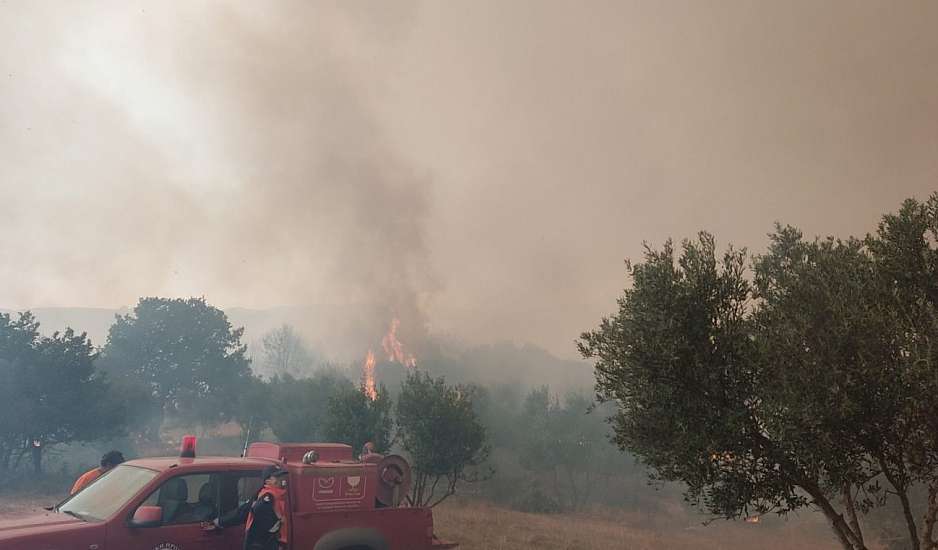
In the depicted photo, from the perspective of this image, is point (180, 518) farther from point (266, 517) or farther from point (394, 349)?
point (394, 349)

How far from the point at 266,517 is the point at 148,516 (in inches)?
61.1

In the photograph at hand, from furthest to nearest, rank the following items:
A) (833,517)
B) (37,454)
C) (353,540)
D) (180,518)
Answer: (37,454), (833,517), (353,540), (180,518)

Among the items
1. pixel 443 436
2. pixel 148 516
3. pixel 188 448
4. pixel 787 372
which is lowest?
pixel 443 436

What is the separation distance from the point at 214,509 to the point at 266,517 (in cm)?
87

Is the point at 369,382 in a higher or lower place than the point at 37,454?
higher

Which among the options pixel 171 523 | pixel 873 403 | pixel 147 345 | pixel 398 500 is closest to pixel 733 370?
pixel 873 403

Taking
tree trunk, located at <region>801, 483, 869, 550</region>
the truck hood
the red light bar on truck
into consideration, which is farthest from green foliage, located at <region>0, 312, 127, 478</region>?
tree trunk, located at <region>801, 483, 869, 550</region>

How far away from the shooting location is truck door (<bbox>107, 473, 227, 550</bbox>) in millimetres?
7051

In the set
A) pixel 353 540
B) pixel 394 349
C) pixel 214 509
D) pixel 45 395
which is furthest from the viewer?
pixel 394 349

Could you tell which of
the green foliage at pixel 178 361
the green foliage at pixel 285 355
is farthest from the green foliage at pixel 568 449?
the green foliage at pixel 285 355

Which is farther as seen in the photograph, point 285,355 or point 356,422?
point 285,355

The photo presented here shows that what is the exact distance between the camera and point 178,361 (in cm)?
6456

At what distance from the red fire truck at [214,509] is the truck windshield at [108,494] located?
0.02 metres

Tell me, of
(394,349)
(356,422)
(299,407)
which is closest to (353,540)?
(356,422)
